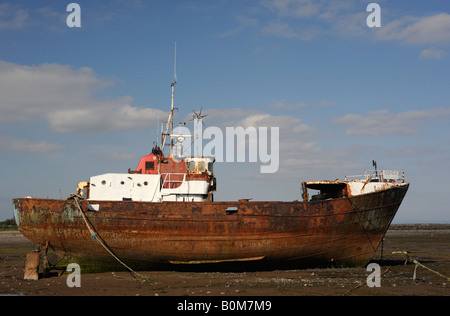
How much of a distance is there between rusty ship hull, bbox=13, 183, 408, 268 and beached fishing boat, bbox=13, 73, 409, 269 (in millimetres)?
41

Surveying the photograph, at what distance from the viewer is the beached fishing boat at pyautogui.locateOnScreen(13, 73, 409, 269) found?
16484mm

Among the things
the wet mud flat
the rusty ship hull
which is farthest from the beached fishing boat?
the wet mud flat

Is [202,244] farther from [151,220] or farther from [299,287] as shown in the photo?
[299,287]

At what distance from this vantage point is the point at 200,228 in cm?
1648

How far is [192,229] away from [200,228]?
33 cm

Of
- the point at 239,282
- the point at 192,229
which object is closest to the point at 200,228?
the point at 192,229

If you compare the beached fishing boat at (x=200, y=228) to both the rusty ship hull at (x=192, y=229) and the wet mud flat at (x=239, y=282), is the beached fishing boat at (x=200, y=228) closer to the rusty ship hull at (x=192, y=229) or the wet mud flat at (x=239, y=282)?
the rusty ship hull at (x=192, y=229)

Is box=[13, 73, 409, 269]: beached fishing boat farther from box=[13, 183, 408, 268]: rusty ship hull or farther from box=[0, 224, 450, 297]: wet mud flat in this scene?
box=[0, 224, 450, 297]: wet mud flat

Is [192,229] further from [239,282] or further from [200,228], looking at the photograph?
[239,282]

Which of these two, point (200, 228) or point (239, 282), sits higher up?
point (200, 228)

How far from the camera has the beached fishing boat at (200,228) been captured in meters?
16.5

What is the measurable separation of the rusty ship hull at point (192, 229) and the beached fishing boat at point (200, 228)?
41 mm
